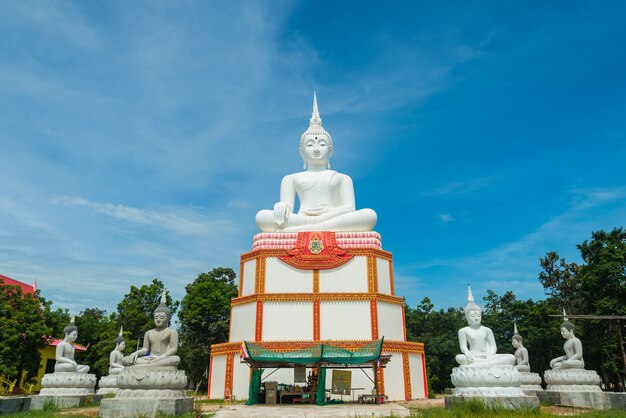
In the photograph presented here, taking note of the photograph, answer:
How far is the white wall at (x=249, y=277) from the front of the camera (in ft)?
66.7

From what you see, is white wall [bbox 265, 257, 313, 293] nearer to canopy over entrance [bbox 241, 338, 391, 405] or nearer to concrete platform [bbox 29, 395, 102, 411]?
canopy over entrance [bbox 241, 338, 391, 405]

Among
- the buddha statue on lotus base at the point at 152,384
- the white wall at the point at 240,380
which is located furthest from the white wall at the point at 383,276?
the buddha statue on lotus base at the point at 152,384

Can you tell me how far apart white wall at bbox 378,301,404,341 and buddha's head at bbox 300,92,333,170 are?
28.1 feet

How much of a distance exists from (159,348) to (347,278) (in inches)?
404

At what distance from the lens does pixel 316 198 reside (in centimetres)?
2331

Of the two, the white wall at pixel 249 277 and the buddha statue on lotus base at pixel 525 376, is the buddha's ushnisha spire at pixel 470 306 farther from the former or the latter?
the white wall at pixel 249 277

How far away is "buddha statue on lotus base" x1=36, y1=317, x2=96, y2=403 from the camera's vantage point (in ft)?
42.9

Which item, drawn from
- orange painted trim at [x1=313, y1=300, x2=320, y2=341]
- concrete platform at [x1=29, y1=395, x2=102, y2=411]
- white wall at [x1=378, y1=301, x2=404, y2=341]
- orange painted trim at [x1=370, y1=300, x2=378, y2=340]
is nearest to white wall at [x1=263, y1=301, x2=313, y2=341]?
orange painted trim at [x1=313, y1=300, x2=320, y2=341]

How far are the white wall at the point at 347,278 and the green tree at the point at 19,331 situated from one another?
1331 cm

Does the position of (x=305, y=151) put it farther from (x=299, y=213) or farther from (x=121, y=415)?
(x=121, y=415)

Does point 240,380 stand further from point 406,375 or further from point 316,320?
point 406,375

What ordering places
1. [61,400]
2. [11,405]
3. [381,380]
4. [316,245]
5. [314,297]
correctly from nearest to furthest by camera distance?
[11,405] < [61,400] < [381,380] < [314,297] < [316,245]

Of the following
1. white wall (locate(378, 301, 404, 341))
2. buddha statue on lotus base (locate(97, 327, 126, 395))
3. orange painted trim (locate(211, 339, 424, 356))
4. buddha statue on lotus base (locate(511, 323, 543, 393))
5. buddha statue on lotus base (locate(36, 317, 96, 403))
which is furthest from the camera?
white wall (locate(378, 301, 404, 341))

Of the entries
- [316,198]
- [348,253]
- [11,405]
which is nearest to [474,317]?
[348,253]
